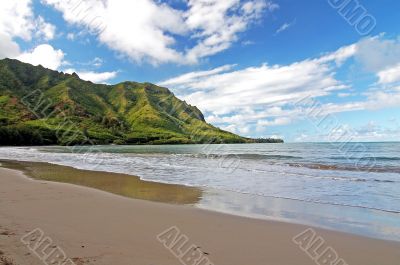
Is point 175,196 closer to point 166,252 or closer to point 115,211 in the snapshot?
point 115,211

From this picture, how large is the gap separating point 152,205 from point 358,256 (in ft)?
25.6

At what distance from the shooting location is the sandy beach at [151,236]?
7.39 m

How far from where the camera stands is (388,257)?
8008mm

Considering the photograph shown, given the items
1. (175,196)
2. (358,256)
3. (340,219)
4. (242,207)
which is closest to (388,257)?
(358,256)

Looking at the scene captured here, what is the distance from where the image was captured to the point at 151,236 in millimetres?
9016

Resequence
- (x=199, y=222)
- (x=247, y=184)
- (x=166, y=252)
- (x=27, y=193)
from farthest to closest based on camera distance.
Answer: (x=247, y=184), (x=27, y=193), (x=199, y=222), (x=166, y=252)
